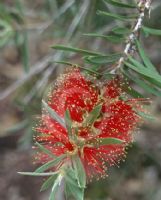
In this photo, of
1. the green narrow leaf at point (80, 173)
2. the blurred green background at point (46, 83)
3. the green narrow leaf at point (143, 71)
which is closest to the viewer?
the green narrow leaf at point (80, 173)

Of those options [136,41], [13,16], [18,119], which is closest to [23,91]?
[18,119]

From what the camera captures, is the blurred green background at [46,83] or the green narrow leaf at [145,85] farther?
the blurred green background at [46,83]

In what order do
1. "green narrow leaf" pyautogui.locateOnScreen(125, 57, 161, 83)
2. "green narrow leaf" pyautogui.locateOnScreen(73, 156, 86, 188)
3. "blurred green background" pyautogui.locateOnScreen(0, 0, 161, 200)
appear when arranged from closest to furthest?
"green narrow leaf" pyautogui.locateOnScreen(73, 156, 86, 188) < "green narrow leaf" pyautogui.locateOnScreen(125, 57, 161, 83) < "blurred green background" pyautogui.locateOnScreen(0, 0, 161, 200)

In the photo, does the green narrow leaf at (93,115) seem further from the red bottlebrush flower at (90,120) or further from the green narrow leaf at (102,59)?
the green narrow leaf at (102,59)

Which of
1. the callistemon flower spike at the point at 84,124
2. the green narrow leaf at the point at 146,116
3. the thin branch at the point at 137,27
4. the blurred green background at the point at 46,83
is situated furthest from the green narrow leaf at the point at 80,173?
the blurred green background at the point at 46,83

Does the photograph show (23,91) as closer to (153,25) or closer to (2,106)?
(2,106)

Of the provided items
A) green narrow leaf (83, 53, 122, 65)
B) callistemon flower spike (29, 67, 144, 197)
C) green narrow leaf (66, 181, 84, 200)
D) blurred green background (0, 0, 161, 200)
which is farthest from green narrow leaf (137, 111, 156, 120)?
blurred green background (0, 0, 161, 200)

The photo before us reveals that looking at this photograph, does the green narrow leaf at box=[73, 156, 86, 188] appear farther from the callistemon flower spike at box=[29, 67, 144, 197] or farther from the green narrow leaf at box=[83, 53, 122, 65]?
the green narrow leaf at box=[83, 53, 122, 65]
